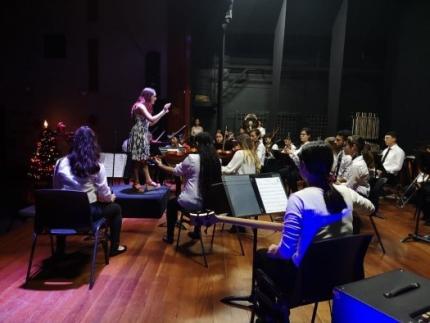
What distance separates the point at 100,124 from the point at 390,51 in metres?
8.43

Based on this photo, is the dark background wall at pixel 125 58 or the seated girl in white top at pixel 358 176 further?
the dark background wall at pixel 125 58

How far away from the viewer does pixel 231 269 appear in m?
3.54

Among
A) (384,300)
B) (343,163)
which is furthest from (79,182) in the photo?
(343,163)

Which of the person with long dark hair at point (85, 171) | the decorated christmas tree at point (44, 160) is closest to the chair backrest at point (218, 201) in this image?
the person with long dark hair at point (85, 171)

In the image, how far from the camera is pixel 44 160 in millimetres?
6734

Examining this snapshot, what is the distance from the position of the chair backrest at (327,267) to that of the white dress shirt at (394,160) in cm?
545

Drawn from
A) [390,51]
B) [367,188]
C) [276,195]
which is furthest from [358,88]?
[276,195]

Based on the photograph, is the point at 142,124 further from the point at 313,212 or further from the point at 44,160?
the point at 44,160

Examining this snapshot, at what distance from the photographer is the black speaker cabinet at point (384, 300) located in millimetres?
1348

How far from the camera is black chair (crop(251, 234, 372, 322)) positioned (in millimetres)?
1753

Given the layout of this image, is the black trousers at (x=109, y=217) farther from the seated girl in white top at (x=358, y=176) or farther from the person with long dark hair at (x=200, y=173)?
the seated girl in white top at (x=358, y=176)

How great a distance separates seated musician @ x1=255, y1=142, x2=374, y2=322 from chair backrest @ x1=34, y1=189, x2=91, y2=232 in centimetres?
177

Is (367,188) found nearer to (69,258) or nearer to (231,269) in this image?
(231,269)

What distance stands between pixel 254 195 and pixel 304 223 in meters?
0.89
